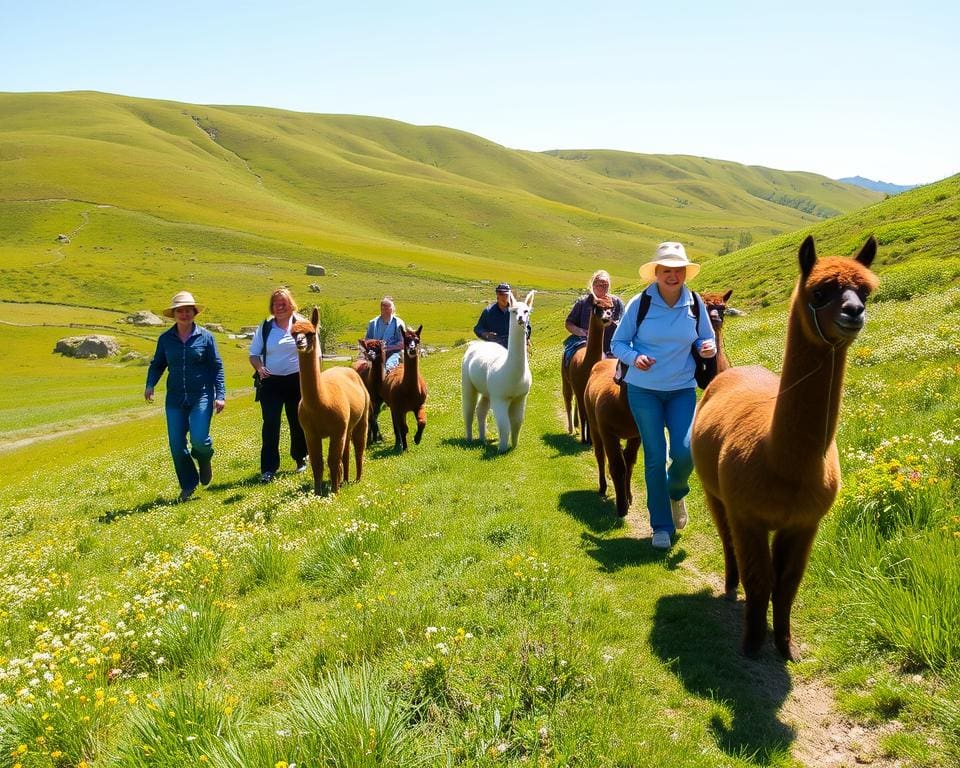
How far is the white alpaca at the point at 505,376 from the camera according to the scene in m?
10.5

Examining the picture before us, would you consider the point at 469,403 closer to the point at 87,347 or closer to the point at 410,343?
the point at 410,343

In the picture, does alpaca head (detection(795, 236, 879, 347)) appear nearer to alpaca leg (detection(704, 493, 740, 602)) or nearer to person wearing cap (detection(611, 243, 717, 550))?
alpaca leg (detection(704, 493, 740, 602))

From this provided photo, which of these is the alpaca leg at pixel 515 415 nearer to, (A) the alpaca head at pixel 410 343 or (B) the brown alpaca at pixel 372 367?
(A) the alpaca head at pixel 410 343

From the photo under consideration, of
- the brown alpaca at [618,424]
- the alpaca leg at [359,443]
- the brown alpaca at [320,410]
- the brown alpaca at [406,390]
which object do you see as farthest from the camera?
the brown alpaca at [406,390]

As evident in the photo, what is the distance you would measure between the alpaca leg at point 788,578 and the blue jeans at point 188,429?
8.83 metres

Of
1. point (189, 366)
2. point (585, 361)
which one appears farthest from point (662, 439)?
point (189, 366)

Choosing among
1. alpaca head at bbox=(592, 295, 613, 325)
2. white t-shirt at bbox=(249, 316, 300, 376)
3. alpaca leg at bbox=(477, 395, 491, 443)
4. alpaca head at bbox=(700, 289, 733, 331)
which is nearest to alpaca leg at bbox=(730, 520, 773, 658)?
alpaca head at bbox=(700, 289, 733, 331)

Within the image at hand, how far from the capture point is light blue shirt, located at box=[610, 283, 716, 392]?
6.34 metres

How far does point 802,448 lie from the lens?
4.08 metres

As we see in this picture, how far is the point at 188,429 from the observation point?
35.1 ft

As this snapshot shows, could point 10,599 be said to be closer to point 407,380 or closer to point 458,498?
point 458,498

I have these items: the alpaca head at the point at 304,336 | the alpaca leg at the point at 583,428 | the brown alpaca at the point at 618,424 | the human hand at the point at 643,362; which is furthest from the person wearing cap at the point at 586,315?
the alpaca head at the point at 304,336

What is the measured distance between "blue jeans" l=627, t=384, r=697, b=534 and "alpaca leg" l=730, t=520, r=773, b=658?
6.03 ft

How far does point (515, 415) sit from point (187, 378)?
5.60 meters
